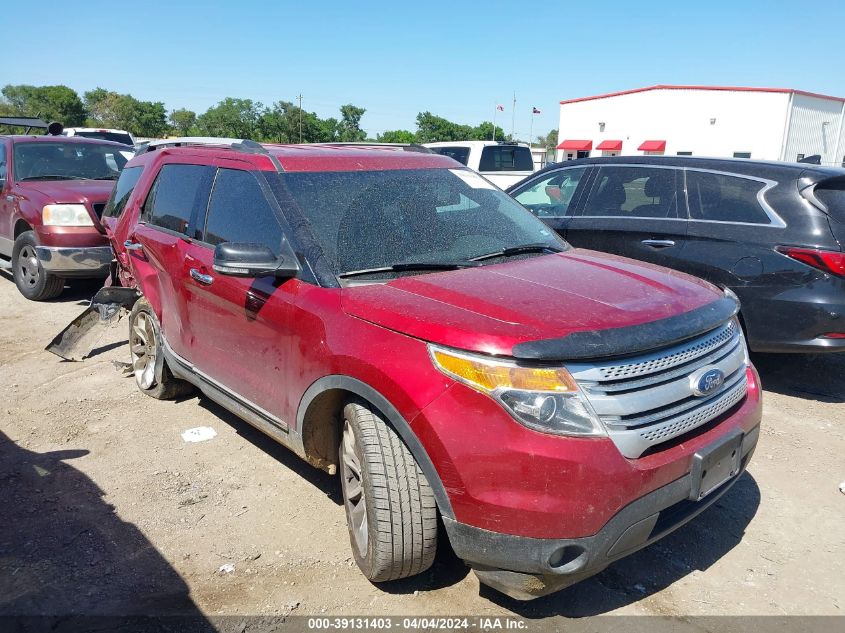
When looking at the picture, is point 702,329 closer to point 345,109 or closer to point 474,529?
point 474,529

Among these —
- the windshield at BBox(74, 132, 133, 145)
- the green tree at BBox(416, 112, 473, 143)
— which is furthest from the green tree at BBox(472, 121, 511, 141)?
the windshield at BBox(74, 132, 133, 145)

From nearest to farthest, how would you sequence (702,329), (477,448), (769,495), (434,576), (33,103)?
(477,448) < (702,329) < (434,576) < (769,495) < (33,103)

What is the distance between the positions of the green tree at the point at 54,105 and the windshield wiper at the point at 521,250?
70.2m

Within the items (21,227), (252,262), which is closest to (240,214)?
(252,262)

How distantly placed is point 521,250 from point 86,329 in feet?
14.3

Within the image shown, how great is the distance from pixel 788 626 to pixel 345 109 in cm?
7409

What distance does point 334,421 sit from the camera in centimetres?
317

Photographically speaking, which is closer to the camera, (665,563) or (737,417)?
(737,417)

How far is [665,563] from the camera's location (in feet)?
10.2

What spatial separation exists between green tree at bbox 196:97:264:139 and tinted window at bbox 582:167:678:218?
190ft

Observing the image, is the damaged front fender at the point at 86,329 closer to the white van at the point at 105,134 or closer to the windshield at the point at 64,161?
the windshield at the point at 64,161

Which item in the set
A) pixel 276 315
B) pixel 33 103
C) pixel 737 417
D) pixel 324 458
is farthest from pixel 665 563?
pixel 33 103

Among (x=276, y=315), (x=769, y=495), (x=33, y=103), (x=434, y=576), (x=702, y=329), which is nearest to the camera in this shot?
(x=702, y=329)

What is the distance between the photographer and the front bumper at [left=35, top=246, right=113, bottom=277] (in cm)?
750
